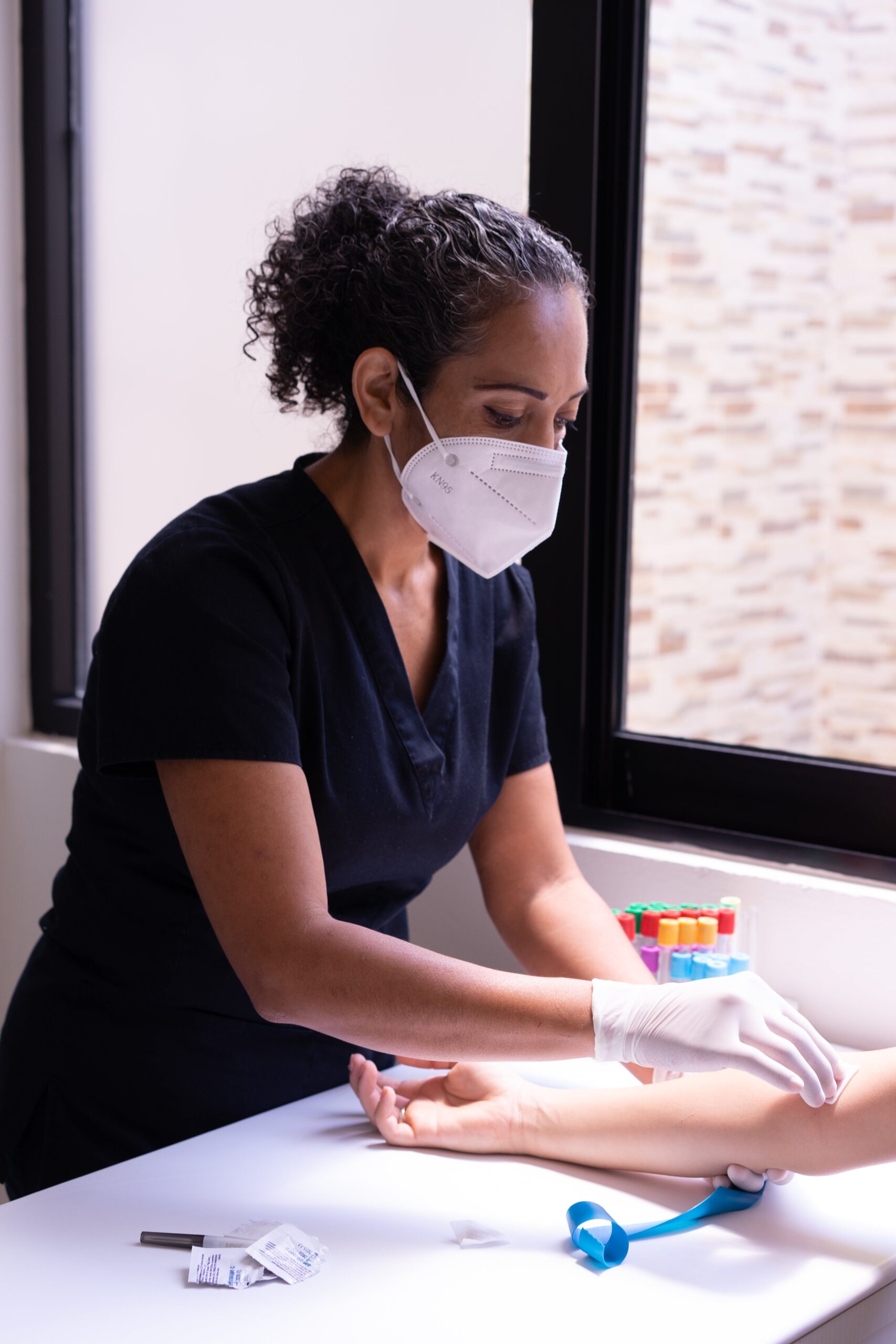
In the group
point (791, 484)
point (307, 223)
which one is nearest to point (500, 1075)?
point (307, 223)

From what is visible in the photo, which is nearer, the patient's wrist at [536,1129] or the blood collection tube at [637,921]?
the patient's wrist at [536,1129]

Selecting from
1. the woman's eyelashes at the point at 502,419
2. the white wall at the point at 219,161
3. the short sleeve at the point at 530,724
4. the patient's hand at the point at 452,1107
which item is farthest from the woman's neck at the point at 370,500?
the white wall at the point at 219,161

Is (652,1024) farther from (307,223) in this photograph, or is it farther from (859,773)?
(307,223)

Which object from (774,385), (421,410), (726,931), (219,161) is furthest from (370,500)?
(774,385)

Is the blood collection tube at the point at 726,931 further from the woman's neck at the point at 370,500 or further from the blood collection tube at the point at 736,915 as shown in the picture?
the woman's neck at the point at 370,500

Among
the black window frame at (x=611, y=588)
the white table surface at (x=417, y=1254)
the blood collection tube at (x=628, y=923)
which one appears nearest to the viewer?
the white table surface at (x=417, y=1254)

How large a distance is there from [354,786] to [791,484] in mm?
3499

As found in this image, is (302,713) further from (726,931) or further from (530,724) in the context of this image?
(726,931)

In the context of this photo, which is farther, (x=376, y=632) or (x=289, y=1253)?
(x=376, y=632)

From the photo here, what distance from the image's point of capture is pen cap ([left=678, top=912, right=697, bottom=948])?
1.47 meters

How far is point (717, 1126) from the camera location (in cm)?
116

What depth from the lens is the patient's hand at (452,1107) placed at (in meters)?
1.21

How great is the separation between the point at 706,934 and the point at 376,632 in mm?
515

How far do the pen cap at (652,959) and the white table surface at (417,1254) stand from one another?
361 millimetres
